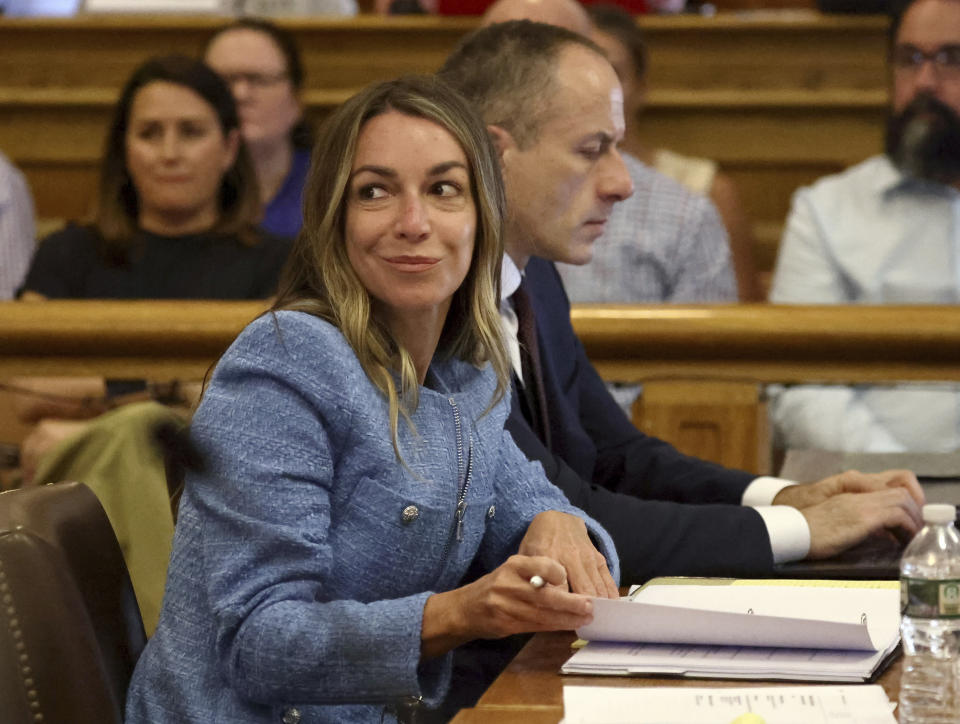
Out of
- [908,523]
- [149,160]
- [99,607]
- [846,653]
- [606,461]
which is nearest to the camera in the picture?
[846,653]

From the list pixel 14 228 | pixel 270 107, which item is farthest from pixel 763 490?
pixel 14 228

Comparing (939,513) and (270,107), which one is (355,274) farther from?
(270,107)

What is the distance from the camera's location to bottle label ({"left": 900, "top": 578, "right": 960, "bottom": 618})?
3.92 feet

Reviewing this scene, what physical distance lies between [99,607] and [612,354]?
1.15m

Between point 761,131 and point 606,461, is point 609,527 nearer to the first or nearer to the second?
point 606,461

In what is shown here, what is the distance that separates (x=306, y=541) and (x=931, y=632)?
56cm

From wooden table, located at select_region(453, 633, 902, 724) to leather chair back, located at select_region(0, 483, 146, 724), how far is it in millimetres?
390

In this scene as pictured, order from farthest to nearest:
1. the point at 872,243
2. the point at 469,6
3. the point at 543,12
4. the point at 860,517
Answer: the point at 469,6 → the point at 872,243 → the point at 543,12 → the point at 860,517

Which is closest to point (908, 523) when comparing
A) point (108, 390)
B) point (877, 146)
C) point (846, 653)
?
point (846, 653)

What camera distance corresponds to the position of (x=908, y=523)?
179 cm

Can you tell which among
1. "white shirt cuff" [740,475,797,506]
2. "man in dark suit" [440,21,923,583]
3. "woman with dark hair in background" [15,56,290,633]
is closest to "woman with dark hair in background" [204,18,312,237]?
"woman with dark hair in background" [15,56,290,633]

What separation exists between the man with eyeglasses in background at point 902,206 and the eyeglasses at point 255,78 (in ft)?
4.82

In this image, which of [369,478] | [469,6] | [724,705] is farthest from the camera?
[469,6]

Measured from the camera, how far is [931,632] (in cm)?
124
